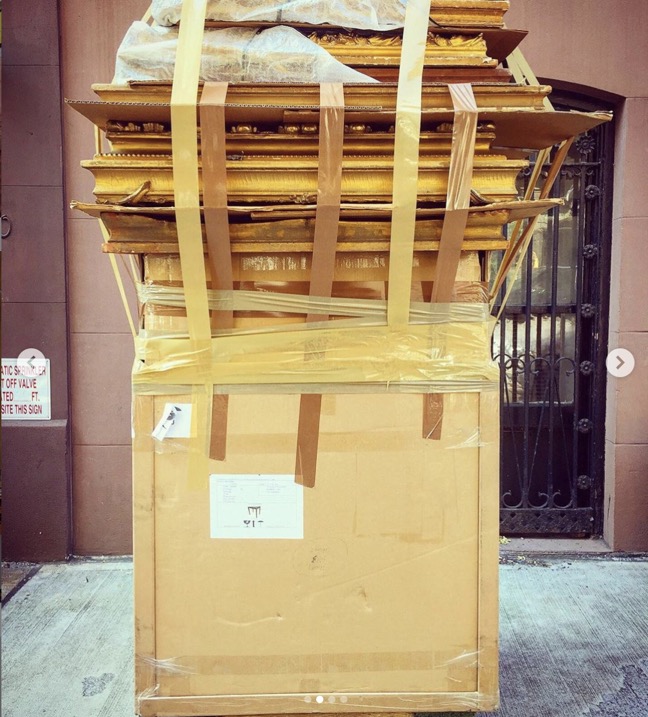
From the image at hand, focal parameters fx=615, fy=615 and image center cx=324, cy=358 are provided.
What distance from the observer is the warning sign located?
3.91 metres

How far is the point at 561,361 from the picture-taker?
13.6ft

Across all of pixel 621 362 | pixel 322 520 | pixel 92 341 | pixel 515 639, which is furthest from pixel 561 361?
pixel 322 520

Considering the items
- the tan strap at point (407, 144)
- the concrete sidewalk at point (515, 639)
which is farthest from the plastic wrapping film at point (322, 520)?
the concrete sidewalk at point (515, 639)

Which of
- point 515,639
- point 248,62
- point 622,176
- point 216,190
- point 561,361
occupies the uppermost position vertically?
point 622,176

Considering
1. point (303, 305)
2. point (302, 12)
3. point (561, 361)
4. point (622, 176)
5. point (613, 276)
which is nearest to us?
point (303, 305)

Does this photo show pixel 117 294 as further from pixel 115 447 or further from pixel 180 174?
pixel 180 174

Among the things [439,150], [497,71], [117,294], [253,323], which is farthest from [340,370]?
[117,294]

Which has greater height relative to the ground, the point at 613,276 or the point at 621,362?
the point at 613,276

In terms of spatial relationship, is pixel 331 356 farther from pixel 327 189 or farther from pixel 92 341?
pixel 92 341

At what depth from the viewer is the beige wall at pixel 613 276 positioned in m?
3.74

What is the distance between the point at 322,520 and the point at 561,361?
→ 10.5ft

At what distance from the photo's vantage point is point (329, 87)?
1267 millimetres

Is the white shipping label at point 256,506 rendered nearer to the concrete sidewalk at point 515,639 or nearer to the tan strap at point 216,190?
the tan strap at point 216,190

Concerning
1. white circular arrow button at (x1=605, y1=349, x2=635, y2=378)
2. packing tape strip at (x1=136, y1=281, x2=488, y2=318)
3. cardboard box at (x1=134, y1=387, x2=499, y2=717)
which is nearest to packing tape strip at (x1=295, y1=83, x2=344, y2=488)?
packing tape strip at (x1=136, y1=281, x2=488, y2=318)
